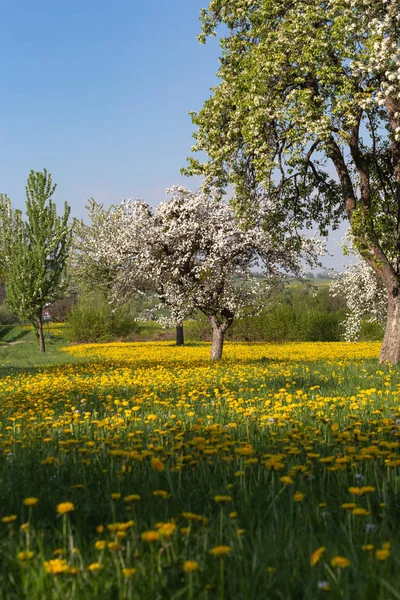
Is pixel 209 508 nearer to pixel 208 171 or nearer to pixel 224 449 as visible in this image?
pixel 224 449

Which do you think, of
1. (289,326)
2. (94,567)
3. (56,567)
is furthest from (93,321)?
(56,567)

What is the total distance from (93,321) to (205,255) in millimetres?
27387

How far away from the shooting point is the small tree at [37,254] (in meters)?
34.8

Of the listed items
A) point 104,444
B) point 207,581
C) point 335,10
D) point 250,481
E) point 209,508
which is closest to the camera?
point 207,581

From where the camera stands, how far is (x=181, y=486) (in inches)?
152

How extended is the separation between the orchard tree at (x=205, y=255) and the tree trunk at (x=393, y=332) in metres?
4.54

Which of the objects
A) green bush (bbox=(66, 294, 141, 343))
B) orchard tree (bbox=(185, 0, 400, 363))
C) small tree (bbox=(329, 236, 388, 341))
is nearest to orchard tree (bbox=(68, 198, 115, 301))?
green bush (bbox=(66, 294, 141, 343))

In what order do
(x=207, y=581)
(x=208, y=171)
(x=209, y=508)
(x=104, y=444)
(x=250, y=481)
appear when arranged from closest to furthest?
(x=207, y=581) < (x=209, y=508) < (x=250, y=481) < (x=104, y=444) < (x=208, y=171)

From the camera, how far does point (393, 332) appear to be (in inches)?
625

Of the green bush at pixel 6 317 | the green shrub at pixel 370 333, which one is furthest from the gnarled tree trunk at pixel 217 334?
the green bush at pixel 6 317

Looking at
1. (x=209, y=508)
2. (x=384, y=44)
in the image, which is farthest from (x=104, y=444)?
(x=384, y=44)

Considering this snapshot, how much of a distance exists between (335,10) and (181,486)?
40.1 ft

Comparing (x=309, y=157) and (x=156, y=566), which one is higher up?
(x=309, y=157)

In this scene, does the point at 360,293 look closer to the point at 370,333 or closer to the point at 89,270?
the point at 370,333
